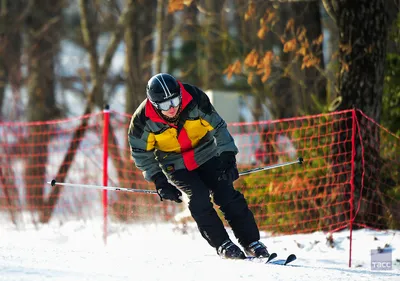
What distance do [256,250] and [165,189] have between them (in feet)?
2.82

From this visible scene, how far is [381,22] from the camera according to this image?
28.0ft

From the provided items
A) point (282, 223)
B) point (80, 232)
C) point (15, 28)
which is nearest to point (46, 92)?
point (15, 28)

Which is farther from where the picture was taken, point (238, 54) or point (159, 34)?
point (159, 34)

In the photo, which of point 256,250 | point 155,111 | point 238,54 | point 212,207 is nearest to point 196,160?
point 212,207

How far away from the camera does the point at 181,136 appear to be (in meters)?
6.02

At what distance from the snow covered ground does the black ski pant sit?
0.81 ft

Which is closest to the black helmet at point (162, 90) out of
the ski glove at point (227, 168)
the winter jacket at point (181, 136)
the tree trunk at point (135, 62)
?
the winter jacket at point (181, 136)

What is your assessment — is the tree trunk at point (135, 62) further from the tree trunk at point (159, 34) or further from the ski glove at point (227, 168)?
the ski glove at point (227, 168)

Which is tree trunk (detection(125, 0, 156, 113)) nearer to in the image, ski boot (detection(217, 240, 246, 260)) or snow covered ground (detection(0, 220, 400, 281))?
snow covered ground (detection(0, 220, 400, 281))

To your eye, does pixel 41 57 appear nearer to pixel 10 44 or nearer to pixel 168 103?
pixel 10 44

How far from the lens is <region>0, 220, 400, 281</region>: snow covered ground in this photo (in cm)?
527

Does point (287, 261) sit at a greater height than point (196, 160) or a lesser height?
lesser

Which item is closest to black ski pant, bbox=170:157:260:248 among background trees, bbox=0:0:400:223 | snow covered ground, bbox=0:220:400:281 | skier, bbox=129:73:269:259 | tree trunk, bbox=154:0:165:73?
skier, bbox=129:73:269:259

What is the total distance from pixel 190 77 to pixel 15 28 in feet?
19.6
